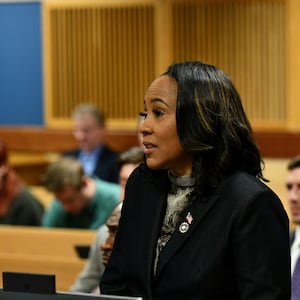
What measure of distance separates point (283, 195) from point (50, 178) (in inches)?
57.1

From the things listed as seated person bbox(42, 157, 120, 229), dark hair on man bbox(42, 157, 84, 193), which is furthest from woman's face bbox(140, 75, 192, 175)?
dark hair on man bbox(42, 157, 84, 193)

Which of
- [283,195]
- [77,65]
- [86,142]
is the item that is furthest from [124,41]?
[283,195]

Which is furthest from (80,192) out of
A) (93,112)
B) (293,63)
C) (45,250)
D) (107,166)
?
(293,63)

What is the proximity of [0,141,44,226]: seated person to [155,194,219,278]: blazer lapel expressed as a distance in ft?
10.6

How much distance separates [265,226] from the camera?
1730 millimetres

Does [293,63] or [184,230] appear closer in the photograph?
[184,230]

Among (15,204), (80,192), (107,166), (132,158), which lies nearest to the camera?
(132,158)

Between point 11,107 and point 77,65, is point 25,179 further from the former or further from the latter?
point 77,65

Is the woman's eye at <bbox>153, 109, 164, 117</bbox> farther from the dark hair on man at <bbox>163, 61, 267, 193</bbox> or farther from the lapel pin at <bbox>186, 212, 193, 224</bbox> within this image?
the lapel pin at <bbox>186, 212, 193, 224</bbox>

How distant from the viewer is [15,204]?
16.4 feet

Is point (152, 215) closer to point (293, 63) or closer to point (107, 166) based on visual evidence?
point (107, 166)

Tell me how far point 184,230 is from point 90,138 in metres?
4.29

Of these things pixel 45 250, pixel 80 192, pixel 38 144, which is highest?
pixel 80 192

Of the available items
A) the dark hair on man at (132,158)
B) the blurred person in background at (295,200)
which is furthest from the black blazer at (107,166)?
the blurred person in background at (295,200)
